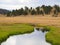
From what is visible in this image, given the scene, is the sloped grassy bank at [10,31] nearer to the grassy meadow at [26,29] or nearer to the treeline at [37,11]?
the grassy meadow at [26,29]

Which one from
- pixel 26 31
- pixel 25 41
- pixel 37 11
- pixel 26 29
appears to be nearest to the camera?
pixel 25 41

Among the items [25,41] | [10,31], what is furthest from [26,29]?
[25,41]

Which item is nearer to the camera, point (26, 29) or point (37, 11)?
point (26, 29)

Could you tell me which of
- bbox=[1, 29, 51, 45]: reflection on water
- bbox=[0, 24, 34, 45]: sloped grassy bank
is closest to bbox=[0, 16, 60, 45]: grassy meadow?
bbox=[0, 24, 34, 45]: sloped grassy bank

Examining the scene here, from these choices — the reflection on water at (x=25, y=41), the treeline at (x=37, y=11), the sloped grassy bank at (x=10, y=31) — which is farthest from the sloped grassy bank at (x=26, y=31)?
the treeline at (x=37, y=11)

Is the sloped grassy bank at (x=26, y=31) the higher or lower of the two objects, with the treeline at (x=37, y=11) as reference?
higher

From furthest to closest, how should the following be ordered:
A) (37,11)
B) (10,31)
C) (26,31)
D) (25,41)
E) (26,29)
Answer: (37,11)
(26,29)
(26,31)
(10,31)
(25,41)

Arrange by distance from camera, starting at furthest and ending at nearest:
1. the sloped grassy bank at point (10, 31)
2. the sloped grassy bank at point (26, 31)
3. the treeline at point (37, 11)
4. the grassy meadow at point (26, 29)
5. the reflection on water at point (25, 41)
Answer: the treeline at point (37, 11) < the sloped grassy bank at point (10, 31) < the grassy meadow at point (26, 29) < the reflection on water at point (25, 41) < the sloped grassy bank at point (26, 31)

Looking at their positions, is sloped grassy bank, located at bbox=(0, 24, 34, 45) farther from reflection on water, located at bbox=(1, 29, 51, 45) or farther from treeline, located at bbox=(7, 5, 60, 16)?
treeline, located at bbox=(7, 5, 60, 16)

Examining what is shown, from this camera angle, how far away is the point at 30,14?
17525cm

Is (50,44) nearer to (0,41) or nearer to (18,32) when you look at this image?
(0,41)

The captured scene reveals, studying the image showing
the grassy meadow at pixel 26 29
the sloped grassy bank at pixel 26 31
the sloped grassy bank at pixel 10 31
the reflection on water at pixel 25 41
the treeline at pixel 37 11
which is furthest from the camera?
the treeline at pixel 37 11

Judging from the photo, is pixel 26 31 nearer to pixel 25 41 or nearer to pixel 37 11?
pixel 25 41

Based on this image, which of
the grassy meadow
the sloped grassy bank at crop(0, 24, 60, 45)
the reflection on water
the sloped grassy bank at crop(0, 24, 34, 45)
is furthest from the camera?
the sloped grassy bank at crop(0, 24, 34, 45)
